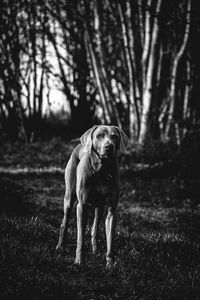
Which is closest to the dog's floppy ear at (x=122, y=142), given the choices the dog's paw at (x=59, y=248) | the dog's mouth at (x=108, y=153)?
the dog's mouth at (x=108, y=153)

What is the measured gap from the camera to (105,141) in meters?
4.46

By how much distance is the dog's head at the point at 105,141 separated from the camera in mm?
4414

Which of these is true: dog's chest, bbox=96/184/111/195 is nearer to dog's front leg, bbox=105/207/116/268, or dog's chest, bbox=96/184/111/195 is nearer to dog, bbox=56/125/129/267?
dog, bbox=56/125/129/267

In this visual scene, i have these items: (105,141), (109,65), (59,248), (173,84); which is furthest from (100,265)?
(109,65)

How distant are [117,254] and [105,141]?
1.55m

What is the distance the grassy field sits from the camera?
388 centimetres

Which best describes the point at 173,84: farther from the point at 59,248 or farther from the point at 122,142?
the point at 59,248

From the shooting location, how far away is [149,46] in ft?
46.0

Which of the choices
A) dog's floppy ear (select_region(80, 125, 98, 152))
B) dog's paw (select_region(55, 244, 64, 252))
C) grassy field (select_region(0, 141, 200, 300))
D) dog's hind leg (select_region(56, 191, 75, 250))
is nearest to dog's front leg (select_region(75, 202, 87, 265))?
Result: grassy field (select_region(0, 141, 200, 300))

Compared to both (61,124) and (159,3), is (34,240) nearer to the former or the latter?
(159,3)

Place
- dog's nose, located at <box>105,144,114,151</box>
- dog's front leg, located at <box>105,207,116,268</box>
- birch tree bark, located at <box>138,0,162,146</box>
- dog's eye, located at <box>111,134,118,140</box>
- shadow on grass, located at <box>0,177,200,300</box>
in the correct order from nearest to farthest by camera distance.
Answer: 1. shadow on grass, located at <box>0,177,200,300</box>
2. dog's nose, located at <box>105,144,114,151</box>
3. dog's eye, located at <box>111,134,118,140</box>
4. dog's front leg, located at <box>105,207,116,268</box>
5. birch tree bark, located at <box>138,0,162,146</box>

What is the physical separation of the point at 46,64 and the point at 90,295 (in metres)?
18.1

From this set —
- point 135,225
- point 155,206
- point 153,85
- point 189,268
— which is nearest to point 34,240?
point 189,268

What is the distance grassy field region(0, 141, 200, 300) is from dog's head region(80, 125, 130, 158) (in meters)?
1.28
